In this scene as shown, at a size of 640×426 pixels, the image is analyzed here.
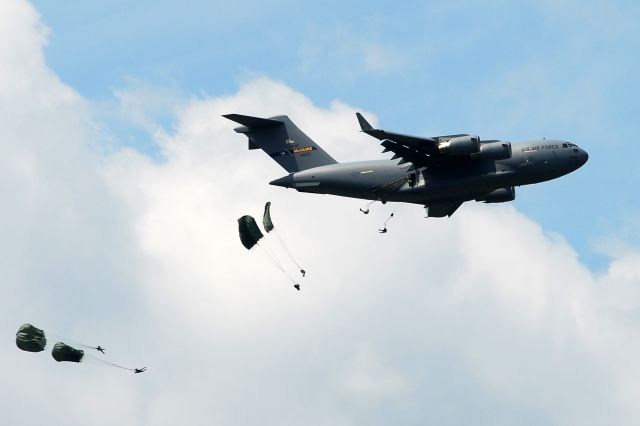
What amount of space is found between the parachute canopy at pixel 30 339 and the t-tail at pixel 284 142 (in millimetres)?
14081

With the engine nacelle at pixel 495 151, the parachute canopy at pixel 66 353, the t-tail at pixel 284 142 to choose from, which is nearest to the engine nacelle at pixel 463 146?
the engine nacelle at pixel 495 151

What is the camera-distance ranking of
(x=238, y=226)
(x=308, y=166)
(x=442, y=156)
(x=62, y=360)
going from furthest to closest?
(x=308, y=166) < (x=442, y=156) < (x=238, y=226) < (x=62, y=360)

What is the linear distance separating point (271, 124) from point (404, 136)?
7594mm

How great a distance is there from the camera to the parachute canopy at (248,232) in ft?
135

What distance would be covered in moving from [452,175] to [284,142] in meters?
8.02

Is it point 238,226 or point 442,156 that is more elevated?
point 442,156

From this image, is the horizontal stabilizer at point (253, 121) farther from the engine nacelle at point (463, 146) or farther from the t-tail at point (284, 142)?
the engine nacelle at point (463, 146)

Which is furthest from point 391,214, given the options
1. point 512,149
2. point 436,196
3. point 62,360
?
point 62,360

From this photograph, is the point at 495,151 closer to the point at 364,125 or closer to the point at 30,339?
the point at 364,125

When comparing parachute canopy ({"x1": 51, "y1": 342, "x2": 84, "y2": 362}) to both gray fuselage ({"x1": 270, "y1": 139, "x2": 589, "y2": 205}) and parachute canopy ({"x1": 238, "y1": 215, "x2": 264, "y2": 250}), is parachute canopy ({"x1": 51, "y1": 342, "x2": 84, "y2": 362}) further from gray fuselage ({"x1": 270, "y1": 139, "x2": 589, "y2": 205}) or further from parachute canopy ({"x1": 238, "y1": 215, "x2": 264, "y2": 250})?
gray fuselage ({"x1": 270, "y1": 139, "x2": 589, "y2": 205})

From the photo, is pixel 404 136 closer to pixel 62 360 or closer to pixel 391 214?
pixel 391 214

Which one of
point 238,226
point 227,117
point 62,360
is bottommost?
point 62,360

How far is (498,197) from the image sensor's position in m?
49.0

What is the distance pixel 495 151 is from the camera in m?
44.0
